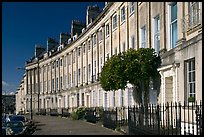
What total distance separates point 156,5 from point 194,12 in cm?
565

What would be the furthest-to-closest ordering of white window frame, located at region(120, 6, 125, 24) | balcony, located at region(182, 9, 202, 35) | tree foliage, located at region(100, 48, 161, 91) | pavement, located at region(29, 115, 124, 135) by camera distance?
1. white window frame, located at region(120, 6, 125, 24)
2. pavement, located at region(29, 115, 124, 135)
3. tree foliage, located at region(100, 48, 161, 91)
4. balcony, located at region(182, 9, 202, 35)

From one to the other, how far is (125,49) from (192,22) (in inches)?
501

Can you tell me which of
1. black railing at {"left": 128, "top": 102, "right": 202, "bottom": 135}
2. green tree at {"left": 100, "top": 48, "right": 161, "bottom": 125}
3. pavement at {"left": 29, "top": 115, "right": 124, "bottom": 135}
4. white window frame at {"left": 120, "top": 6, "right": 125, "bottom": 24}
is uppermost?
white window frame at {"left": 120, "top": 6, "right": 125, "bottom": 24}

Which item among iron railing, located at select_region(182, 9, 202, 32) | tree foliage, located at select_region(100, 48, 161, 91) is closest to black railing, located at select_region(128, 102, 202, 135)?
tree foliage, located at select_region(100, 48, 161, 91)

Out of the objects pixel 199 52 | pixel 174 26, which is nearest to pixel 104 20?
pixel 174 26

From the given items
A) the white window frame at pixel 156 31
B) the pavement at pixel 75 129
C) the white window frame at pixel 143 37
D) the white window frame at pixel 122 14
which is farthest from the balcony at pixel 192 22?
the white window frame at pixel 122 14

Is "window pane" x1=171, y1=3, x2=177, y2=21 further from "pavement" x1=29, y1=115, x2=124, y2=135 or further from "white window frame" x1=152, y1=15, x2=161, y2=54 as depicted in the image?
"pavement" x1=29, y1=115, x2=124, y2=135

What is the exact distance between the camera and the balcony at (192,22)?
13.4 metres

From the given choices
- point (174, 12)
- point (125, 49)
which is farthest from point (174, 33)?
point (125, 49)

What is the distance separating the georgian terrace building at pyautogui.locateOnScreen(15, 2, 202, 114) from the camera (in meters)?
→ 14.2

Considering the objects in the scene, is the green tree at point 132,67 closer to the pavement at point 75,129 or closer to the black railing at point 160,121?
the black railing at point 160,121

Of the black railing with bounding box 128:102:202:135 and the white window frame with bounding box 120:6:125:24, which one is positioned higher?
the white window frame with bounding box 120:6:125:24

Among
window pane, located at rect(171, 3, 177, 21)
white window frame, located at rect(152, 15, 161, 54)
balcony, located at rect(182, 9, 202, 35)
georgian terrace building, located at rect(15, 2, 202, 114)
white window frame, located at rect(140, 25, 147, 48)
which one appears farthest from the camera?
white window frame, located at rect(140, 25, 147, 48)

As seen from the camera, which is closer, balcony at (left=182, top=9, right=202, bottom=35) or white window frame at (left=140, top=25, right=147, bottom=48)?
balcony at (left=182, top=9, right=202, bottom=35)
